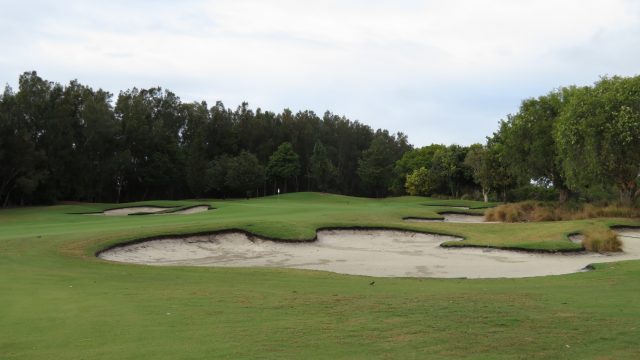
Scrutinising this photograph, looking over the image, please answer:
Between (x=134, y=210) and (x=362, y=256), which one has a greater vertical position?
(x=134, y=210)

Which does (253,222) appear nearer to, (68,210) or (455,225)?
(455,225)

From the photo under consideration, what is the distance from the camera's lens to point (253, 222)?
28.6 metres

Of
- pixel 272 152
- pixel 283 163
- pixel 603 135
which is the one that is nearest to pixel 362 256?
pixel 603 135

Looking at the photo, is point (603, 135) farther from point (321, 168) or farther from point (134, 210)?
point (321, 168)

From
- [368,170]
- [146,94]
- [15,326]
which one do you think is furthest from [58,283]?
[368,170]

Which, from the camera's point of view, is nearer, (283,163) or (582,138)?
(582,138)

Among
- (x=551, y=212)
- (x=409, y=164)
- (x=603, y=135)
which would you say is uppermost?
(x=409, y=164)

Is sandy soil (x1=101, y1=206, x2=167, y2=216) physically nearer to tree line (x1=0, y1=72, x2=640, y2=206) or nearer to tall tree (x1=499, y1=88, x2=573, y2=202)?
tree line (x1=0, y1=72, x2=640, y2=206)

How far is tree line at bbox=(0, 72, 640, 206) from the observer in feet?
124

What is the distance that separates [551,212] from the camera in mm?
36969

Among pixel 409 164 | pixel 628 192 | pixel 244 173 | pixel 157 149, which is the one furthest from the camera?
pixel 409 164

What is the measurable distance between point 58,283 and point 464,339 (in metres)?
10.0

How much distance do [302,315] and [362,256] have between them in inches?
575

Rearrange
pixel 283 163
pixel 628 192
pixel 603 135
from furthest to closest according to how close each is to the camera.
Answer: pixel 283 163, pixel 628 192, pixel 603 135
